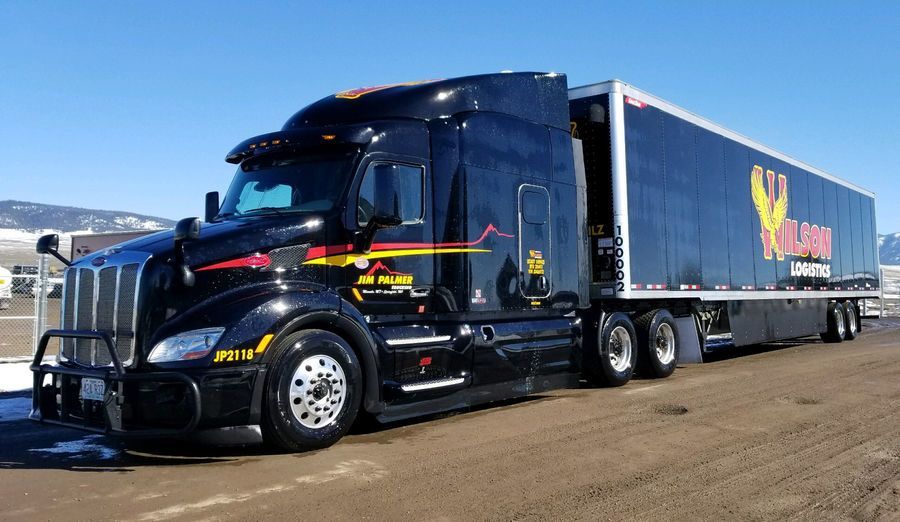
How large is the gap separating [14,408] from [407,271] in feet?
17.5

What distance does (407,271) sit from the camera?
724cm

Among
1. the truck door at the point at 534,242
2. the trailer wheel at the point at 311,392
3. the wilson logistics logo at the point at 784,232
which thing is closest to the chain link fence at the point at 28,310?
the trailer wheel at the point at 311,392

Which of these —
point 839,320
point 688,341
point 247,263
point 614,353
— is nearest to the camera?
point 247,263

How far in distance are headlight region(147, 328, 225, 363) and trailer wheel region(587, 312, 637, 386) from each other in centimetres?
562

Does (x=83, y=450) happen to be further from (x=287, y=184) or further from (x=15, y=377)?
(x=15, y=377)

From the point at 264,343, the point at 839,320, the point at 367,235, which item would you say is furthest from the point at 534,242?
the point at 839,320

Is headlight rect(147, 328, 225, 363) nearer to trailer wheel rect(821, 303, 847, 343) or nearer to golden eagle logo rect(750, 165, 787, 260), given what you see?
golden eagle logo rect(750, 165, 787, 260)

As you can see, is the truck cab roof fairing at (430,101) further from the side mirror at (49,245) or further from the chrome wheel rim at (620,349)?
the chrome wheel rim at (620,349)

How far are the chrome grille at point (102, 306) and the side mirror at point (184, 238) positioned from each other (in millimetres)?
300

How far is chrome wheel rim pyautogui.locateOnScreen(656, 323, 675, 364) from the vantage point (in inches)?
436

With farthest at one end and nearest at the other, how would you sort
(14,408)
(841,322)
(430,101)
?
1. (841,322)
2. (14,408)
3. (430,101)

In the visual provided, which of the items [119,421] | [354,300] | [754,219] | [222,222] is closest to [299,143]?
[222,222]

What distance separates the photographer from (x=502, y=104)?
28.1 feet

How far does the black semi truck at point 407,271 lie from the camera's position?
5.74 meters
